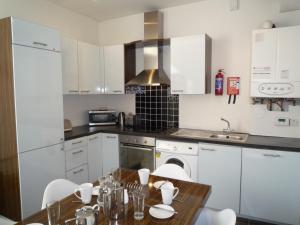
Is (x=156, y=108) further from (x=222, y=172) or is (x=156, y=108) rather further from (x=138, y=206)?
(x=138, y=206)

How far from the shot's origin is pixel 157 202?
1.39 meters

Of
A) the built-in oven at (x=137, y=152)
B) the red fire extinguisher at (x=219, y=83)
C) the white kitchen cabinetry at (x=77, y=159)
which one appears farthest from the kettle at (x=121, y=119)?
the red fire extinguisher at (x=219, y=83)

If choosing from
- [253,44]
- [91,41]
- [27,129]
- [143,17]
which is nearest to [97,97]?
[91,41]

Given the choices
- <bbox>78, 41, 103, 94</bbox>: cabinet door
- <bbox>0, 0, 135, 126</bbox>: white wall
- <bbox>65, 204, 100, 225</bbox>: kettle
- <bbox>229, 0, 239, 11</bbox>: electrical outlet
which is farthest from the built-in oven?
<bbox>229, 0, 239, 11</bbox>: electrical outlet

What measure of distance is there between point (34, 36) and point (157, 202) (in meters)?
1.99

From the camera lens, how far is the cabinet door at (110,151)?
10.5 ft

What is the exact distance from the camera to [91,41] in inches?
150

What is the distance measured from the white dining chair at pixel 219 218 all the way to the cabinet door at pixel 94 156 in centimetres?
193

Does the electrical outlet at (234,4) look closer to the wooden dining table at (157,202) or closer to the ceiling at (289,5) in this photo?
the ceiling at (289,5)

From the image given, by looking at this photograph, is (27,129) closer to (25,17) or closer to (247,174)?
(25,17)

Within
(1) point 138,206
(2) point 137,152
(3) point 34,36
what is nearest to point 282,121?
(2) point 137,152

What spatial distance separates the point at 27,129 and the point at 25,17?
148 centimetres

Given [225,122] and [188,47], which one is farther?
[225,122]

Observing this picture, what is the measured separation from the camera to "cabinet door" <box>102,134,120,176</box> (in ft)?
10.5
